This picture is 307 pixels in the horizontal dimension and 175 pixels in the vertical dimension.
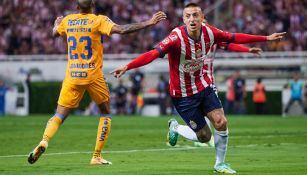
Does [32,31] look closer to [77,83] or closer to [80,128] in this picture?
[80,128]

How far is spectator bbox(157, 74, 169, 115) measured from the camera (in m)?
41.7

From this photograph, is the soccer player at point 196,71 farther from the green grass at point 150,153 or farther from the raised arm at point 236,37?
the green grass at point 150,153

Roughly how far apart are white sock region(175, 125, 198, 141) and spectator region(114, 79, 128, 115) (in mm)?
27257

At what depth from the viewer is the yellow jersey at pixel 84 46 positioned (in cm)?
1409

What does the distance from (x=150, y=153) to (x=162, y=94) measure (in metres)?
24.4

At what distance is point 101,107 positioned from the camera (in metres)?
14.5

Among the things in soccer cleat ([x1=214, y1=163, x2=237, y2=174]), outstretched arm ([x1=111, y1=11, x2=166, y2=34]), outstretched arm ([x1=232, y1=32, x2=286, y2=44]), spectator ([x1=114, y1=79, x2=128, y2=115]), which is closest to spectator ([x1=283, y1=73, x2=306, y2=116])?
spectator ([x1=114, y1=79, x2=128, y2=115])

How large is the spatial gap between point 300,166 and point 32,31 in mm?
36088

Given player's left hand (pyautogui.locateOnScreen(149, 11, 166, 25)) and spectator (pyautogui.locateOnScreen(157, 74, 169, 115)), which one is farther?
spectator (pyautogui.locateOnScreen(157, 74, 169, 115))

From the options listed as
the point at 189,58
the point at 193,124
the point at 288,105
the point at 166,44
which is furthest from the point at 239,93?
the point at 166,44

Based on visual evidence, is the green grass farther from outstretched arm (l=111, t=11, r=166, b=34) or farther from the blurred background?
the blurred background

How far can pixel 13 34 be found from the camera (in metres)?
48.9

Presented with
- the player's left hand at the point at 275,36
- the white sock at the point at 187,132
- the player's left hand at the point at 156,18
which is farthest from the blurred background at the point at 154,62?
the player's left hand at the point at 156,18

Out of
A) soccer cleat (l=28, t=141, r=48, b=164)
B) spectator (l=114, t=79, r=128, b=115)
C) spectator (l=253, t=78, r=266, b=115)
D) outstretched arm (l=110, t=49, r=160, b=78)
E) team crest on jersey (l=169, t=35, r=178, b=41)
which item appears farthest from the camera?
spectator (l=114, t=79, r=128, b=115)
